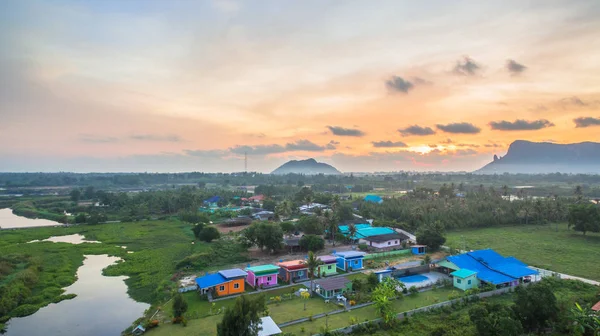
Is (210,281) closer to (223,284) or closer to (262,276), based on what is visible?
(223,284)

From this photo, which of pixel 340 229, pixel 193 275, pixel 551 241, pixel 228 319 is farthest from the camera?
pixel 340 229

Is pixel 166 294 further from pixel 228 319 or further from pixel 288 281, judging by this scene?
pixel 228 319

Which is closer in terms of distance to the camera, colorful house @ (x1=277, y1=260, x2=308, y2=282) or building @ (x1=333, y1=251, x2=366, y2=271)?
colorful house @ (x1=277, y1=260, x2=308, y2=282)

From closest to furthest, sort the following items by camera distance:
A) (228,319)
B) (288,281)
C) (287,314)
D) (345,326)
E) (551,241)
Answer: (228,319) < (345,326) < (287,314) < (288,281) < (551,241)

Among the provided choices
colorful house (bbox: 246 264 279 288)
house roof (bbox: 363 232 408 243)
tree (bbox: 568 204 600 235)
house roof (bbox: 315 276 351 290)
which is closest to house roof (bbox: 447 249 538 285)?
house roof (bbox: 315 276 351 290)

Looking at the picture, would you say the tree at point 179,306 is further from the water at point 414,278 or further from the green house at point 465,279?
the green house at point 465,279

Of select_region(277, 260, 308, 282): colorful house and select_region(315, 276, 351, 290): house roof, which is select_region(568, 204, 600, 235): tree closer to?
select_region(315, 276, 351, 290): house roof

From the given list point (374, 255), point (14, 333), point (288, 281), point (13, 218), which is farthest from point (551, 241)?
point (13, 218)
